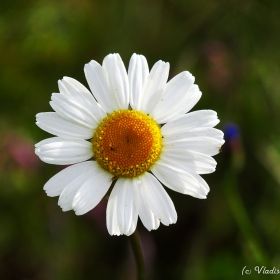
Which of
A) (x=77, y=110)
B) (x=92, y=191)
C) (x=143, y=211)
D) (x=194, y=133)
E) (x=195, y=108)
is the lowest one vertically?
(x=143, y=211)

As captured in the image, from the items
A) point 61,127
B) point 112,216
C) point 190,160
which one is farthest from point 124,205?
point 61,127

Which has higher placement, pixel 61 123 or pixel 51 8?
pixel 51 8

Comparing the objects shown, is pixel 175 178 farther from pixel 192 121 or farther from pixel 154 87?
pixel 154 87

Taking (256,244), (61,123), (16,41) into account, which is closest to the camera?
(61,123)

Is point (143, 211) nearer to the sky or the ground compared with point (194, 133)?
nearer to the ground

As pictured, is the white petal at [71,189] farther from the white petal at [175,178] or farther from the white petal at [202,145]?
the white petal at [202,145]

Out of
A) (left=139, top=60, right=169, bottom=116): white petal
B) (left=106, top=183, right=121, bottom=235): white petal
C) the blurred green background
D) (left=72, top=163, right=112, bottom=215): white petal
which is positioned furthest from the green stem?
the blurred green background

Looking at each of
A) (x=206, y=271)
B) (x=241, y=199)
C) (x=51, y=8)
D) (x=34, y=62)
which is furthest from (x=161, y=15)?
(x=206, y=271)

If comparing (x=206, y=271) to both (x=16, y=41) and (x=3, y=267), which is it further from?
(x=16, y=41)
